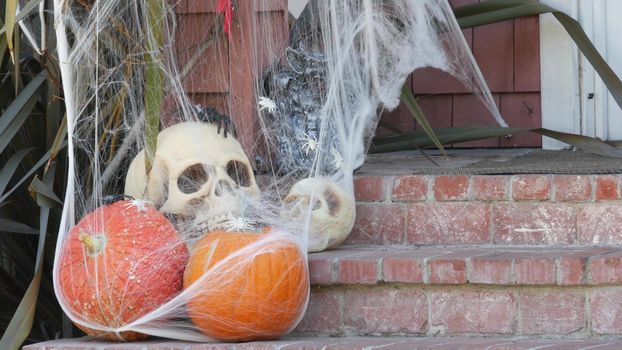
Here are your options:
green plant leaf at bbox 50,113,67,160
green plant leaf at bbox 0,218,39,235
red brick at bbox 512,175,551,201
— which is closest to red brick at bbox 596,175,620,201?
red brick at bbox 512,175,551,201

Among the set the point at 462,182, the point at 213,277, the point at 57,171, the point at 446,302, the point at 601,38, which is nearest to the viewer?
the point at 213,277

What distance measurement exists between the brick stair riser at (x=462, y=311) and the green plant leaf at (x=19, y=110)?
1104mm

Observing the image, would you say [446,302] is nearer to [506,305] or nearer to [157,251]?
[506,305]

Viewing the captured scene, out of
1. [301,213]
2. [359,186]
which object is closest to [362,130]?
[359,186]

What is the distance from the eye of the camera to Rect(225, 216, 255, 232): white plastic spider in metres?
2.94

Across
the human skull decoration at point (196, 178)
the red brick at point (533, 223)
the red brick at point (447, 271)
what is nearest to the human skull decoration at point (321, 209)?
the human skull decoration at point (196, 178)

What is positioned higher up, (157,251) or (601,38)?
(601,38)

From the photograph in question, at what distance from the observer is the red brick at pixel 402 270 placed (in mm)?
2969

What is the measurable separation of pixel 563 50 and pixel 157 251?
6.53 feet

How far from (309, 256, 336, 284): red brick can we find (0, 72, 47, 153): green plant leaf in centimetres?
106

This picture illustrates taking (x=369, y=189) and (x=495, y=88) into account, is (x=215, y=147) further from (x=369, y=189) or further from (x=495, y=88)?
(x=495, y=88)

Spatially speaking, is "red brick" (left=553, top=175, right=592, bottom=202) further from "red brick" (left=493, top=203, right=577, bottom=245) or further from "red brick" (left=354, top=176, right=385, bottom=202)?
"red brick" (left=354, top=176, right=385, bottom=202)

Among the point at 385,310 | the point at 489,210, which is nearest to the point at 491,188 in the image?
the point at 489,210

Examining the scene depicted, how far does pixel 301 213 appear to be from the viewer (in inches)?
123
